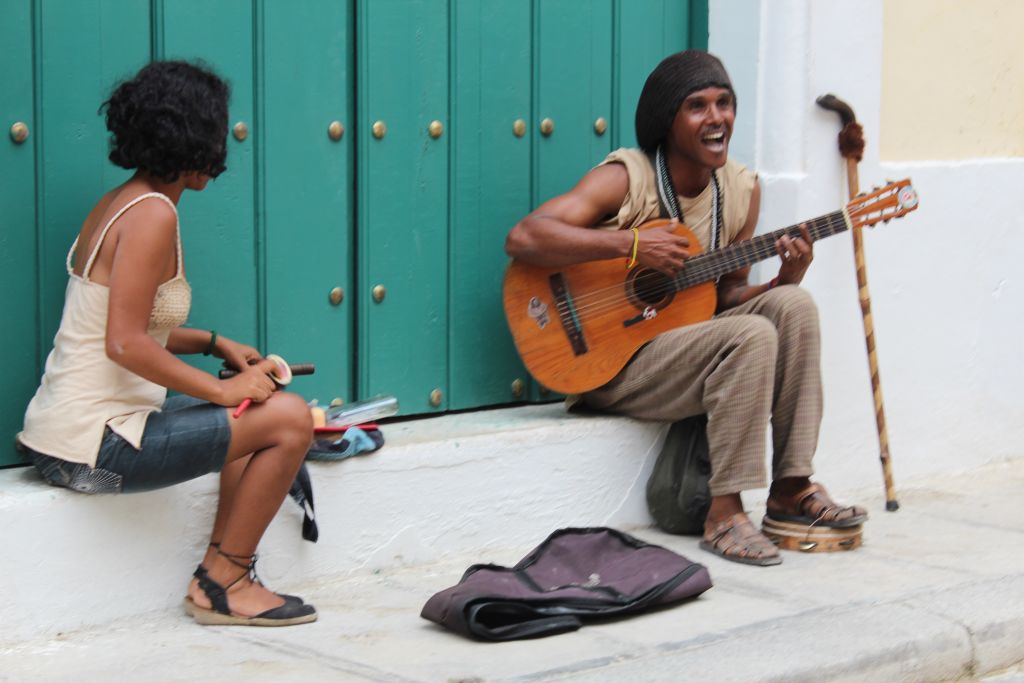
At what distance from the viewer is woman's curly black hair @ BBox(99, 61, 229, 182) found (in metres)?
3.53

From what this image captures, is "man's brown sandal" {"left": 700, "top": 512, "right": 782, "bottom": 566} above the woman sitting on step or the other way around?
the other way around

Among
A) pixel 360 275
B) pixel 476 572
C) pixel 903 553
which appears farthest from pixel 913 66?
pixel 476 572

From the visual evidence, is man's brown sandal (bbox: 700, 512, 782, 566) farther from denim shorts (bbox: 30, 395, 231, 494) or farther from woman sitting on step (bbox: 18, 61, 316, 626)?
denim shorts (bbox: 30, 395, 231, 494)

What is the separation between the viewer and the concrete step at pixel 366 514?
3.60 meters

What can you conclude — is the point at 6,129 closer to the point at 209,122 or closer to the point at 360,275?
the point at 209,122

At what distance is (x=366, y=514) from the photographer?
13.6 ft

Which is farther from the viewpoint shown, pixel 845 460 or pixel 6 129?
pixel 845 460

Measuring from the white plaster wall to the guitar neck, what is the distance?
18.0 inches

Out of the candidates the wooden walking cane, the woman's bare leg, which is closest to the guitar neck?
the wooden walking cane

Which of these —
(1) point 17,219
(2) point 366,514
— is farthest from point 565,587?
(1) point 17,219

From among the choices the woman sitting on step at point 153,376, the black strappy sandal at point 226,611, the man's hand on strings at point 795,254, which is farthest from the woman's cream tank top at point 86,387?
the man's hand on strings at point 795,254

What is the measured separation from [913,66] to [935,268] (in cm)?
70

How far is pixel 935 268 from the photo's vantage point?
545cm

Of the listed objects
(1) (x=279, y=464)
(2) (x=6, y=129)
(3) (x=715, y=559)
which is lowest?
(3) (x=715, y=559)
